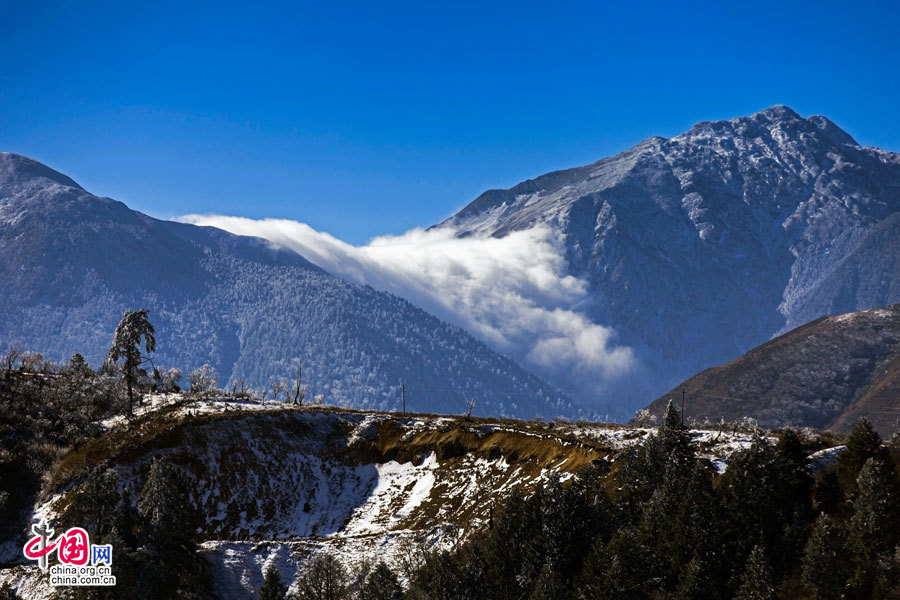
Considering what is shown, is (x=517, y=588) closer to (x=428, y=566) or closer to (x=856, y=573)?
(x=428, y=566)

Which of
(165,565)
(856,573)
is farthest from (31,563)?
(856,573)

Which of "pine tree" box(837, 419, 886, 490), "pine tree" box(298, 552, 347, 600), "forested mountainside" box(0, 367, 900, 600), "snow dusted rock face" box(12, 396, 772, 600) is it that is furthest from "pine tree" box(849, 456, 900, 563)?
"pine tree" box(298, 552, 347, 600)

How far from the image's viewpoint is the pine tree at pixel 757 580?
65.1 m

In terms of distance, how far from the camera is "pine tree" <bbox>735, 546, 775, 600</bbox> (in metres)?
65.1

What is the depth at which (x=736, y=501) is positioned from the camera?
75438 mm

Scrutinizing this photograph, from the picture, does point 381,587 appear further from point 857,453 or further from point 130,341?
point 130,341

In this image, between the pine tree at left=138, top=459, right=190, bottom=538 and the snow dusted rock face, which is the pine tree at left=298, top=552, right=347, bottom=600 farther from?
the pine tree at left=138, top=459, right=190, bottom=538

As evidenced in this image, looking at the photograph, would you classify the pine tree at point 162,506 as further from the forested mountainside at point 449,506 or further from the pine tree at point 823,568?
the pine tree at point 823,568

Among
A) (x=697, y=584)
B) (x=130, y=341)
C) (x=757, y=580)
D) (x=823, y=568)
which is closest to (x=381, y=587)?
(x=697, y=584)

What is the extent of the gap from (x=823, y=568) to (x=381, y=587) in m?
38.0

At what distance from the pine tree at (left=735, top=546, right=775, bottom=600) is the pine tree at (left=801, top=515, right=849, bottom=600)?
3.17m

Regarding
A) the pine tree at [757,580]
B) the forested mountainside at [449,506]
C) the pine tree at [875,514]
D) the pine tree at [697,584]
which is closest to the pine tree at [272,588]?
the forested mountainside at [449,506]

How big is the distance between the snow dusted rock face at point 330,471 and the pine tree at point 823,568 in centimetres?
1943

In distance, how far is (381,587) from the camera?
238ft
